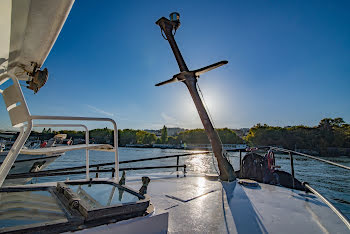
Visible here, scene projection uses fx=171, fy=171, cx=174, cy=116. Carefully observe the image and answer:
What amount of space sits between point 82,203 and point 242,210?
7.72 ft

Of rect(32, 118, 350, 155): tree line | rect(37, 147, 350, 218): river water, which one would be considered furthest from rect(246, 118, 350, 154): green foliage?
rect(37, 147, 350, 218): river water

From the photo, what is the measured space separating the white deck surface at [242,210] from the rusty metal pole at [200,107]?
33.8 inches

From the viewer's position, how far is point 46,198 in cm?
184

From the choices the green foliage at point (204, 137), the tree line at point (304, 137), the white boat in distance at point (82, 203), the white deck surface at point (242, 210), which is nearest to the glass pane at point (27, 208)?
the white boat in distance at point (82, 203)

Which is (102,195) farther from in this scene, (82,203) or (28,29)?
(28,29)

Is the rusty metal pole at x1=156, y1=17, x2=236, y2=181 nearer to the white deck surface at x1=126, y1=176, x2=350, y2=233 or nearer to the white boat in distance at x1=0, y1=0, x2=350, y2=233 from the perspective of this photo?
the white deck surface at x1=126, y1=176, x2=350, y2=233

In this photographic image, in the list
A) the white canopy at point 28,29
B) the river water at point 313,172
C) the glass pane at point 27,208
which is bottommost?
the river water at point 313,172

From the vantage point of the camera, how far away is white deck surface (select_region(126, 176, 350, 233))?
7.05 feet

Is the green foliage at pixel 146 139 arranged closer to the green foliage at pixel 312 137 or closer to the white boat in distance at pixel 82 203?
the green foliage at pixel 312 137

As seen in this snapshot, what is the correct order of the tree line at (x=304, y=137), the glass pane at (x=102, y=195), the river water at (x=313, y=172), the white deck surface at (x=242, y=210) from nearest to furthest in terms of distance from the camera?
1. the glass pane at (x=102, y=195)
2. the white deck surface at (x=242, y=210)
3. the river water at (x=313, y=172)
4. the tree line at (x=304, y=137)

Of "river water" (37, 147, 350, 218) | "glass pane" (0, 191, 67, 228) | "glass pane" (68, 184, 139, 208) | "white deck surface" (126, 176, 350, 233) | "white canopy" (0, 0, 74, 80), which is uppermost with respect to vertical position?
"white canopy" (0, 0, 74, 80)

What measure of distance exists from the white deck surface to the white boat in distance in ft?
0.04

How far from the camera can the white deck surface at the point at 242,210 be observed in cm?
215

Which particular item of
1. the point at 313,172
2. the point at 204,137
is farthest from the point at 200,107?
the point at 204,137
